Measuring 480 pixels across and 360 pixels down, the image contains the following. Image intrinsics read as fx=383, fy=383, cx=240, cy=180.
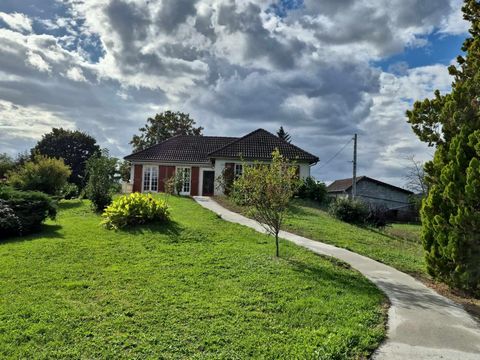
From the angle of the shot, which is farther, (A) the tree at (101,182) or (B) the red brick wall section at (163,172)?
(B) the red brick wall section at (163,172)

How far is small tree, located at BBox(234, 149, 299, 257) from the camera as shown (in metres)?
9.10

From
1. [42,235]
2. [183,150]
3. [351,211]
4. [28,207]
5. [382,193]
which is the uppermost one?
[183,150]

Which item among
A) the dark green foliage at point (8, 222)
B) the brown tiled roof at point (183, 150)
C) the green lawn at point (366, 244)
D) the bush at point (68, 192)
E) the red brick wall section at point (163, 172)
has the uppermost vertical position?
the brown tiled roof at point (183, 150)

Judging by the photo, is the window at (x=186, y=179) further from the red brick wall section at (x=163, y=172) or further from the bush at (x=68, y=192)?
the bush at (x=68, y=192)

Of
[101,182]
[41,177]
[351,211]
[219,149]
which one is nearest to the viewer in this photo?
[101,182]

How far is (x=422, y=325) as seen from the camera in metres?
5.46

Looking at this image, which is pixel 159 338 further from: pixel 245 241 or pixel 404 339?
pixel 245 241

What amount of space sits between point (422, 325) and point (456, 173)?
2.93m

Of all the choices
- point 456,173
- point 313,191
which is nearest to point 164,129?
point 313,191

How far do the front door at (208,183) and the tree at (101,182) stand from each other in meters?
12.3

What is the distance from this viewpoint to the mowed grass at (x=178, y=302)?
4.50m

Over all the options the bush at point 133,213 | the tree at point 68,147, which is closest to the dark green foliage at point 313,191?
the bush at point 133,213

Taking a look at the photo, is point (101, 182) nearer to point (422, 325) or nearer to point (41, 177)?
point (41, 177)

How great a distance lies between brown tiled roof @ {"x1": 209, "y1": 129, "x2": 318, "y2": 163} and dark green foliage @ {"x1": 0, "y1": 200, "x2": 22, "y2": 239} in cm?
1620
